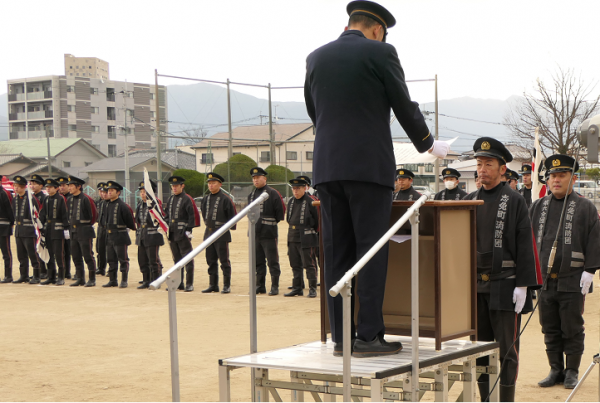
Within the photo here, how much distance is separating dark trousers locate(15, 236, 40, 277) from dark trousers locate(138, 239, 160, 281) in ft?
9.85

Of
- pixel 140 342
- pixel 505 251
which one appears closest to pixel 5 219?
pixel 140 342

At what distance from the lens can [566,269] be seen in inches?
260

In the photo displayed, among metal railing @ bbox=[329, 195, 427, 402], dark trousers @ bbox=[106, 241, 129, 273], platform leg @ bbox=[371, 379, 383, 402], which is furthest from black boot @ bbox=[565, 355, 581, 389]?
dark trousers @ bbox=[106, 241, 129, 273]

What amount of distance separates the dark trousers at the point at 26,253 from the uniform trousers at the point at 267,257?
576 cm

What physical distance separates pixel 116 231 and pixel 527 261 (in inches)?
451

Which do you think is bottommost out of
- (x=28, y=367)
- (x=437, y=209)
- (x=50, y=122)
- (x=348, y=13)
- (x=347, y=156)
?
(x=28, y=367)

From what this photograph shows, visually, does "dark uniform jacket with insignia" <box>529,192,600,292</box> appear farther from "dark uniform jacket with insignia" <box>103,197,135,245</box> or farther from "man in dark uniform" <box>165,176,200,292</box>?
"dark uniform jacket with insignia" <box>103,197,135,245</box>

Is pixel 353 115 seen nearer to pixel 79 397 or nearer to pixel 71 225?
pixel 79 397

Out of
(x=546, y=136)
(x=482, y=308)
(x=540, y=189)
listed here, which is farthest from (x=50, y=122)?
(x=482, y=308)

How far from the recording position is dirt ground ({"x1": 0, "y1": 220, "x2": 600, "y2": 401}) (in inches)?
254

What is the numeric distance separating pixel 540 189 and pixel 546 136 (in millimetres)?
19937

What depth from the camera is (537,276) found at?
5137 mm

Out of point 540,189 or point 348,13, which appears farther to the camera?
point 540,189

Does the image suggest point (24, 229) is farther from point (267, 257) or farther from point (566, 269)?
point (566, 269)
